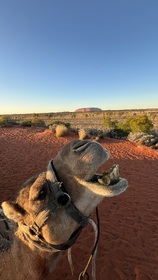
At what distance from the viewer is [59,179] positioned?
5.30 feet

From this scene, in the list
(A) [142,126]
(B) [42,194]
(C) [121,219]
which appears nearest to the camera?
(B) [42,194]

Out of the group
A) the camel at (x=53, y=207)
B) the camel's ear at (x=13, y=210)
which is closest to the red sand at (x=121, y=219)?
the camel at (x=53, y=207)

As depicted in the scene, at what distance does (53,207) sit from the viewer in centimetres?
155

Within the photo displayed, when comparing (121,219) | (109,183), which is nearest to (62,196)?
(109,183)

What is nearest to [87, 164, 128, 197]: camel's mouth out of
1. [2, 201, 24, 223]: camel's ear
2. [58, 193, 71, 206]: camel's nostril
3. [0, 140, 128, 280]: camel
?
[0, 140, 128, 280]: camel

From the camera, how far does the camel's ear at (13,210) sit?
5.09 feet

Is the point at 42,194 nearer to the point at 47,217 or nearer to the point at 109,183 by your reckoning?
the point at 47,217

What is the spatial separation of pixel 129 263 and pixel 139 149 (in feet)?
41.4

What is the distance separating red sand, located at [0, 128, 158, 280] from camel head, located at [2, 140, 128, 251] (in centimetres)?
320

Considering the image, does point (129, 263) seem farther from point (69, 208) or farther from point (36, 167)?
point (36, 167)

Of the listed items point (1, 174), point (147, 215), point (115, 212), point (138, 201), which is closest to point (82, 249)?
point (115, 212)

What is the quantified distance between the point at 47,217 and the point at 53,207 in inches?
3.0

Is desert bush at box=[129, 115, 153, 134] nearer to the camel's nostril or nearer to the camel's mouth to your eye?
the camel's mouth

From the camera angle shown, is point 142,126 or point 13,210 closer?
point 13,210
